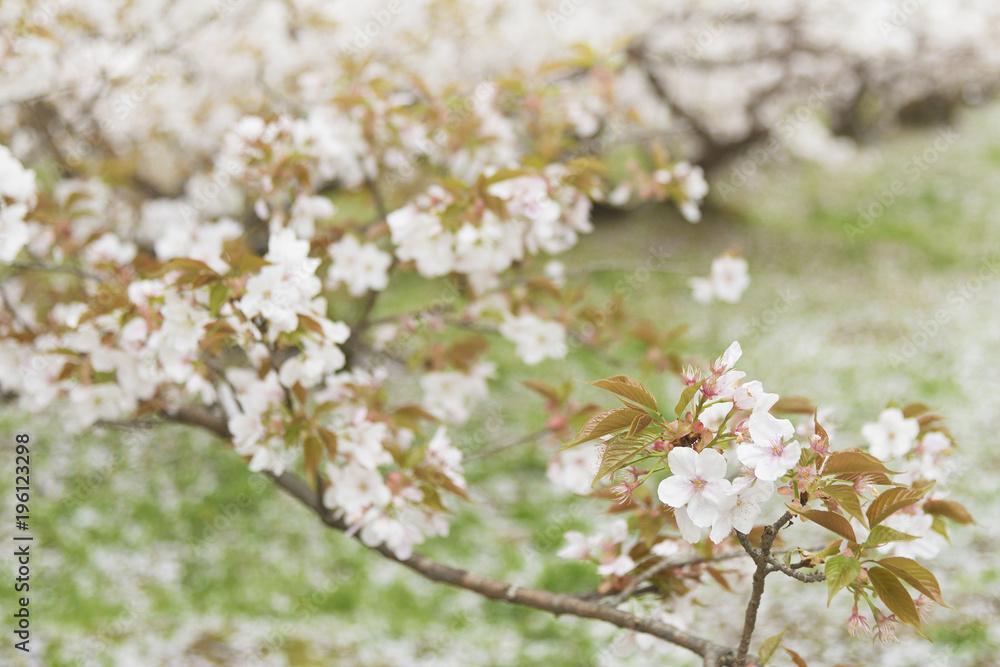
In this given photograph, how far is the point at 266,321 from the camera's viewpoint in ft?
5.51

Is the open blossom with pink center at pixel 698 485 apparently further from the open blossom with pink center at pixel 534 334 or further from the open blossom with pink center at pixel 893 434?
the open blossom with pink center at pixel 534 334

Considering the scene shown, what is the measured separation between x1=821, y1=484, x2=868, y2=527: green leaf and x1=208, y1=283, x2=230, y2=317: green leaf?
1.18 metres

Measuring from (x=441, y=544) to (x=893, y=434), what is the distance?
2375 mm

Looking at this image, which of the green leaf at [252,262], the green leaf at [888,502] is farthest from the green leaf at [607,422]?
the green leaf at [252,262]

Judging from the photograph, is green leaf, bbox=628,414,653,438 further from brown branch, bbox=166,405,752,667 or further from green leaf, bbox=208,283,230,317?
green leaf, bbox=208,283,230,317

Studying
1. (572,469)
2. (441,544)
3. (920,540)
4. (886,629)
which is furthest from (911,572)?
(441,544)

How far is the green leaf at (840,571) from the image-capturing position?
102 cm

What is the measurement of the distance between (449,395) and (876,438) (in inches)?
50.6

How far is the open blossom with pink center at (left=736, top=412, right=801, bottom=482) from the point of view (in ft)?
3.49

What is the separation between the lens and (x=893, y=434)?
1789 mm

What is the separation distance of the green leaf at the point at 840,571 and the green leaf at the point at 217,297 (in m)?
1.22

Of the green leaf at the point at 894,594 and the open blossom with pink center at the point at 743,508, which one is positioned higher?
the open blossom with pink center at the point at 743,508

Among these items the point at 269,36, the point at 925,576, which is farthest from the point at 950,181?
the point at 925,576

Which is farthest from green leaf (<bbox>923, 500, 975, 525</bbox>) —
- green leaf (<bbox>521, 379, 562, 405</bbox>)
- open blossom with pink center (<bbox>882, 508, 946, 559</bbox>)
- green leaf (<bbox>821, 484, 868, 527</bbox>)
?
green leaf (<bbox>521, 379, 562, 405</bbox>)
